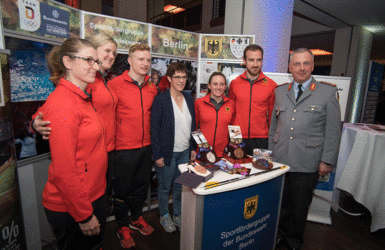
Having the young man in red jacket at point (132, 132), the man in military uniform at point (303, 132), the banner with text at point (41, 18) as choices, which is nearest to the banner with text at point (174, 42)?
the young man in red jacket at point (132, 132)

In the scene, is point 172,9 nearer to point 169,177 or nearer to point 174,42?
point 174,42

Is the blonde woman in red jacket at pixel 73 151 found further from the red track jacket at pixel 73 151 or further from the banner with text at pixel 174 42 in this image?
the banner with text at pixel 174 42

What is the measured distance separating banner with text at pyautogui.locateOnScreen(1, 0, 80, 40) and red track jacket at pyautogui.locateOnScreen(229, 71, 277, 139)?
73.6 inches

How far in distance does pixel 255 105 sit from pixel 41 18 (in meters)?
2.17

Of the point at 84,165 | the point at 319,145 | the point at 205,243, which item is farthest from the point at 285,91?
the point at 84,165

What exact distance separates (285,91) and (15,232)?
7.67 feet

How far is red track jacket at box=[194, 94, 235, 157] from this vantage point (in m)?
2.17

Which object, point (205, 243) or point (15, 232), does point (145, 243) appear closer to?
point (205, 243)

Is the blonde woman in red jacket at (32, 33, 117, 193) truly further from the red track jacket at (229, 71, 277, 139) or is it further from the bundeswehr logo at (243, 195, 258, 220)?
the red track jacket at (229, 71, 277, 139)

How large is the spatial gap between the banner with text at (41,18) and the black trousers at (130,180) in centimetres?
127

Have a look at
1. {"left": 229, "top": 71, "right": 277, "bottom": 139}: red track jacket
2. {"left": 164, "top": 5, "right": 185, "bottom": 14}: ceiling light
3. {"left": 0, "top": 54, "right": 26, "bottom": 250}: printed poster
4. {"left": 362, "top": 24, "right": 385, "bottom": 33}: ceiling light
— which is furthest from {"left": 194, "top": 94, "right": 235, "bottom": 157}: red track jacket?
{"left": 164, "top": 5, "right": 185, "bottom": 14}: ceiling light

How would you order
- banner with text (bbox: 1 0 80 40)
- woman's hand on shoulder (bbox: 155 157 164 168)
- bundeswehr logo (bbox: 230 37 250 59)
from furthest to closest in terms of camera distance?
bundeswehr logo (bbox: 230 37 250 59) < woman's hand on shoulder (bbox: 155 157 164 168) < banner with text (bbox: 1 0 80 40)

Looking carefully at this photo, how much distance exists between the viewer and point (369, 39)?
21.8ft

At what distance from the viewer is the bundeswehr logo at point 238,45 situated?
3129mm
